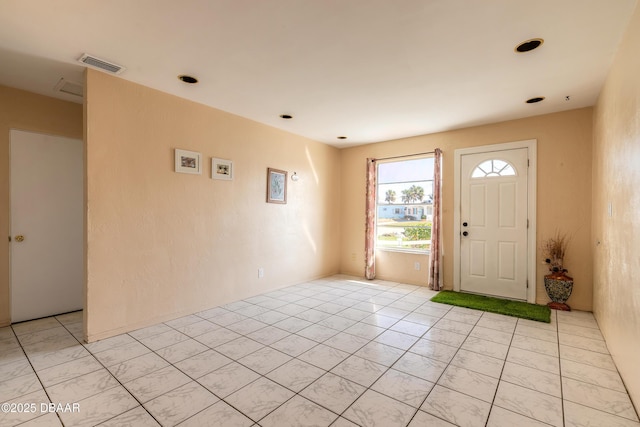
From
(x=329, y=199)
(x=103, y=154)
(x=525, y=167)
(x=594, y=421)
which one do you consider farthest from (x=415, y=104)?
(x=103, y=154)

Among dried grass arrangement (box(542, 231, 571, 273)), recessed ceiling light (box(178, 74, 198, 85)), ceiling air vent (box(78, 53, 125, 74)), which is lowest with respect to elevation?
dried grass arrangement (box(542, 231, 571, 273))

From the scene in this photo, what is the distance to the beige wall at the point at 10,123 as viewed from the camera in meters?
3.18

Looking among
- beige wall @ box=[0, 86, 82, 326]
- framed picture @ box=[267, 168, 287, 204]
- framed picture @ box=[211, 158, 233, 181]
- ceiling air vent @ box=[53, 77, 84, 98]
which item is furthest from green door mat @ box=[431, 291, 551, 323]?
beige wall @ box=[0, 86, 82, 326]

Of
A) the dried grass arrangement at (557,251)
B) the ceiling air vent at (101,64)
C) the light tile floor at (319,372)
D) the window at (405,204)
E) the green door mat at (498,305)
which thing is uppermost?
the ceiling air vent at (101,64)

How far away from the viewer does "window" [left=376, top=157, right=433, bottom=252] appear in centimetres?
510

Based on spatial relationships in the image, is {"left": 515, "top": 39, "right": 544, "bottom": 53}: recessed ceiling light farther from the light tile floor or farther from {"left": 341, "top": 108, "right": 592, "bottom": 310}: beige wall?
the light tile floor

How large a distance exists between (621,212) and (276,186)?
3927 millimetres

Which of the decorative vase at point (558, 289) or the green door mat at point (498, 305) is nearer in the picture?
the green door mat at point (498, 305)

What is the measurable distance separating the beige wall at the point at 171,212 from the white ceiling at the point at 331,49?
0.42 meters

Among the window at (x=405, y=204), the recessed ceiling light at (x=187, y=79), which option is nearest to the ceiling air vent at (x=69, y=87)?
the recessed ceiling light at (x=187, y=79)

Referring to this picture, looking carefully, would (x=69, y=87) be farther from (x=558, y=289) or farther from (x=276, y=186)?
(x=558, y=289)

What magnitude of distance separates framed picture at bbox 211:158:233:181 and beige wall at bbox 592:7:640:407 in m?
3.93

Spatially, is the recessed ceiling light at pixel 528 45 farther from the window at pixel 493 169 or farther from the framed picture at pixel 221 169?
the framed picture at pixel 221 169

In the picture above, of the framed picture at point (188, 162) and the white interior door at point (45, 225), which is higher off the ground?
the framed picture at point (188, 162)
